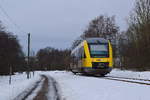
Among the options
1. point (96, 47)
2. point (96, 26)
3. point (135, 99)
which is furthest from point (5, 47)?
point (135, 99)

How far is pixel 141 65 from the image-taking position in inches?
1735

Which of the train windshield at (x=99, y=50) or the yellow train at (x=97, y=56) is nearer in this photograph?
the yellow train at (x=97, y=56)

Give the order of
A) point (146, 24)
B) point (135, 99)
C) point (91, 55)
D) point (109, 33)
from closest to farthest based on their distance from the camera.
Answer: point (135, 99) < point (91, 55) < point (146, 24) < point (109, 33)

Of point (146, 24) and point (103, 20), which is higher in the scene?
point (103, 20)

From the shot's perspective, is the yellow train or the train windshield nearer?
the yellow train

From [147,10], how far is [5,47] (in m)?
27.6

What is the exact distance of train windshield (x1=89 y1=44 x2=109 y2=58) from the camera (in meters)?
28.2

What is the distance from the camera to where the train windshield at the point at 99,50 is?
92.4 ft

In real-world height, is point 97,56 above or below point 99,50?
below

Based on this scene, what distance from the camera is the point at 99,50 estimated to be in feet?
93.4

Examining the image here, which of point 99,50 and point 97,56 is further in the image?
point 99,50

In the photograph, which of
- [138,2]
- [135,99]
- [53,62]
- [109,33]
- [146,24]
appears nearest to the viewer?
[135,99]

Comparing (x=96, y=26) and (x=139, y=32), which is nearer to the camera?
(x=139, y=32)

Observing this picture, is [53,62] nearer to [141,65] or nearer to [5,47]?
[5,47]
